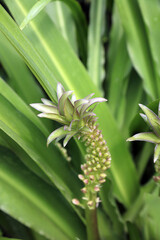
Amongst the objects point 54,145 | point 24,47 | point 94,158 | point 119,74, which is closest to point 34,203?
point 54,145

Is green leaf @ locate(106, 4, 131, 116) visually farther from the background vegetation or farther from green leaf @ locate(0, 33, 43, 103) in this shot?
green leaf @ locate(0, 33, 43, 103)

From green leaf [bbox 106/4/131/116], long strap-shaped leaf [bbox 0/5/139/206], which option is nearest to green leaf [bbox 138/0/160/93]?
green leaf [bbox 106/4/131/116]

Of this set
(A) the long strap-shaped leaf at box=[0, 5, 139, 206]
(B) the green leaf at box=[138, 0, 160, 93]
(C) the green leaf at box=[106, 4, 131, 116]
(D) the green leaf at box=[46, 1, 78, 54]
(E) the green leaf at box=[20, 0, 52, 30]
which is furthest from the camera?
(D) the green leaf at box=[46, 1, 78, 54]

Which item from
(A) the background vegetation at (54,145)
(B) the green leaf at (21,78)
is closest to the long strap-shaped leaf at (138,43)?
(A) the background vegetation at (54,145)

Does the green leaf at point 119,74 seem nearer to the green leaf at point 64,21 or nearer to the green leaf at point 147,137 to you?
the green leaf at point 64,21

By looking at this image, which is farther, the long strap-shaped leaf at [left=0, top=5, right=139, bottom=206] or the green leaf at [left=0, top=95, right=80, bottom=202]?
the long strap-shaped leaf at [left=0, top=5, right=139, bottom=206]

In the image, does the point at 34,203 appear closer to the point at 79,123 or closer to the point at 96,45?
the point at 79,123

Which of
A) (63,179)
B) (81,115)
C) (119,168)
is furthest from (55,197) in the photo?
(81,115)

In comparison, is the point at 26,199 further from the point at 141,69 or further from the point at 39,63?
the point at 141,69

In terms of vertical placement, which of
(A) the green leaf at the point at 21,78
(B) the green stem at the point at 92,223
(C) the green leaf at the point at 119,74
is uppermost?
(A) the green leaf at the point at 21,78

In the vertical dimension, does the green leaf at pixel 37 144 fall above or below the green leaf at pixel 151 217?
above
